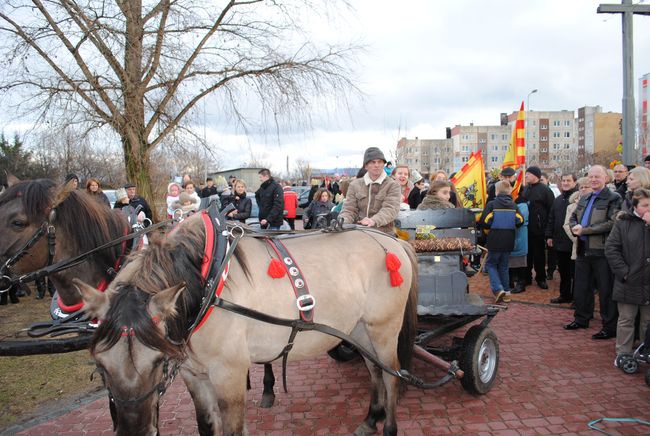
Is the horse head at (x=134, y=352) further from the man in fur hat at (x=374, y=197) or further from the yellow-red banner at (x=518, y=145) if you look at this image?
the yellow-red banner at (x=518, y=145)

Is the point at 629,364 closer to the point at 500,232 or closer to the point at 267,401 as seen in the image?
the point at 500,232

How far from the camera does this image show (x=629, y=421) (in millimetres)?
3471

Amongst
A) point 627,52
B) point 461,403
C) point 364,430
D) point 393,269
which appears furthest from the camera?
point 627,52

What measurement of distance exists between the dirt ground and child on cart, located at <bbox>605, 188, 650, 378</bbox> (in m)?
5.14

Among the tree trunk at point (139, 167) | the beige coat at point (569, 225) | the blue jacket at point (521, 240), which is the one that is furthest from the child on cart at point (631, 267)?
the tree trunk at point (139, 167)

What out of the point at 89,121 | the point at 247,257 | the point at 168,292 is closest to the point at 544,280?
the point at 247,257

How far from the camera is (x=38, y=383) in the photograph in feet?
15.3

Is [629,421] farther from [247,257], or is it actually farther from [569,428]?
[247,257]

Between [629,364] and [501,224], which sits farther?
[501,224]

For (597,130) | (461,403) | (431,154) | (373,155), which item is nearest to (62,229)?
(373,155)

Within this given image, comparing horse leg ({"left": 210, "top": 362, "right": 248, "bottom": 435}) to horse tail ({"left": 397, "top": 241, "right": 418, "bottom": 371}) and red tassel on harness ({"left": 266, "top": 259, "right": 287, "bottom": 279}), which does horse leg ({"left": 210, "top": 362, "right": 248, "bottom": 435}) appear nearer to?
red tassel on harness ({"left": 266, "top": 259, "right": 287, "bottom": 279})

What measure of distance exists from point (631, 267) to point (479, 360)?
1939mm

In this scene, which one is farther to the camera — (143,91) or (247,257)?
(143,91)

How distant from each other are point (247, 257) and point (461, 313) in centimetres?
211
